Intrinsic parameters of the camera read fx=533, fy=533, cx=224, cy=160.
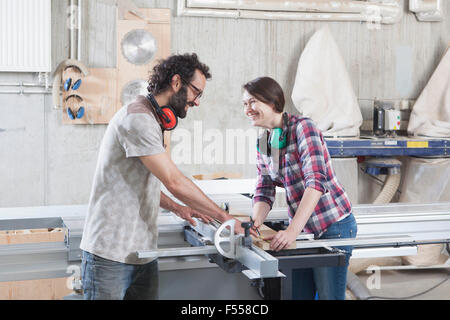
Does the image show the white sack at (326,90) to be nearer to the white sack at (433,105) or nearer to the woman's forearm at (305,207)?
Answer: the white sack at (433,105)

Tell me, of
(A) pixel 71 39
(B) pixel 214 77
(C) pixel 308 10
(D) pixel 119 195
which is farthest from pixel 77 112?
(D) pixel 119 195

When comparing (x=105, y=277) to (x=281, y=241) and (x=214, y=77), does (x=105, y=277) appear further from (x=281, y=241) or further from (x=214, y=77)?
(x=214, y=77)

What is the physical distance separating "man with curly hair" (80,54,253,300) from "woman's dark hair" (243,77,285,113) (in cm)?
39

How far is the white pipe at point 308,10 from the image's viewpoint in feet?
14.8

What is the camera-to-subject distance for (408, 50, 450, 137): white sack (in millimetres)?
4707

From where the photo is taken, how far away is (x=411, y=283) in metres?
4.08

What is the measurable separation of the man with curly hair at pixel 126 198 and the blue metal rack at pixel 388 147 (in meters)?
2.83

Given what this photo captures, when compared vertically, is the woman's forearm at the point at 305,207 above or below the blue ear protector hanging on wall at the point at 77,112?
below

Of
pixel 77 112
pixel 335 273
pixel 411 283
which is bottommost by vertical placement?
pixel 411 283

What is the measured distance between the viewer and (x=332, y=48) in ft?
15.2

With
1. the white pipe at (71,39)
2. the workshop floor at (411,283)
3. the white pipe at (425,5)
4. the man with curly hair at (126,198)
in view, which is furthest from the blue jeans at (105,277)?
the white pipe at (425,5)

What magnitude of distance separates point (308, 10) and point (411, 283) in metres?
2.43

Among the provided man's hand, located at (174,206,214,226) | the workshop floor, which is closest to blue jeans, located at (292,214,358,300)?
man's hand, located at (174,206,214,226)

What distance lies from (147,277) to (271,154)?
0.61 metres
